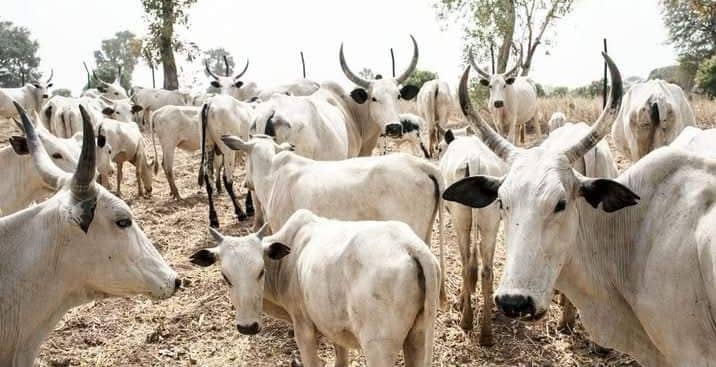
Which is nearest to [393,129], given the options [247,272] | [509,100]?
[247,272]

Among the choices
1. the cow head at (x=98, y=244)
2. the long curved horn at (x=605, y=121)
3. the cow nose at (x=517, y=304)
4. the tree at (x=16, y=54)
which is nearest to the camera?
the cow nose at (x=517, y=304)

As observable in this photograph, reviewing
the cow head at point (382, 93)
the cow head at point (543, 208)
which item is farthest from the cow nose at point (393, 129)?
the cow head at point (543, 208)

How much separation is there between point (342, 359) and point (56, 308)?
2.18m

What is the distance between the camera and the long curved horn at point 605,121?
3.55m

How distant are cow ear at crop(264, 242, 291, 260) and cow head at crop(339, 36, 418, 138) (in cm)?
483

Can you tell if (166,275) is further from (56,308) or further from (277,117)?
(277,117)

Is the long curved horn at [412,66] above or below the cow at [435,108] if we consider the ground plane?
above

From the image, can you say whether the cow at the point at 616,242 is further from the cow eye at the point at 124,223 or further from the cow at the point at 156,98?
the cow at the point at 156,98

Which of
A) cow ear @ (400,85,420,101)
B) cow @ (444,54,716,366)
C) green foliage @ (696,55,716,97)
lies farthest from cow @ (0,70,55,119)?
green foliage @ (696,55,716,97)

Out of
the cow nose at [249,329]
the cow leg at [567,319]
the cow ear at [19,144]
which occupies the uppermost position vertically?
the cow ear at [19,144]

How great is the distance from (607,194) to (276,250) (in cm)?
254

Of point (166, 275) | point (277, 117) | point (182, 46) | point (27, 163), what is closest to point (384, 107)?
point (277, 117)

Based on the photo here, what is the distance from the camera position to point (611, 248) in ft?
12.0

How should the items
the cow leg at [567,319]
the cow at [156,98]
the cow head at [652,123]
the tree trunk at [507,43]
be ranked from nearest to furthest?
the cow leg at [567,319] < the cow head at [652,123] < the tree trunk at [507,43] < the cow at [156,98]
